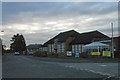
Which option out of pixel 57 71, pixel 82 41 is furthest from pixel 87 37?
pixel 57 71

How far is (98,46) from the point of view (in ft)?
111

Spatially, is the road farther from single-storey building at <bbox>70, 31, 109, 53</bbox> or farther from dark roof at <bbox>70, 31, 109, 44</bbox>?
dark roof at <bbox>70, 31, 109, 44</bbox>

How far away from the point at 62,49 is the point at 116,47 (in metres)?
20.8

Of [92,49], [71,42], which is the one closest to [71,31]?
[71,42]

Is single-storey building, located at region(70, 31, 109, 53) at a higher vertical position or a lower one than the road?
higher

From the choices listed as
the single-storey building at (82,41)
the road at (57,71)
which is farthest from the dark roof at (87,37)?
the road at (57,71)

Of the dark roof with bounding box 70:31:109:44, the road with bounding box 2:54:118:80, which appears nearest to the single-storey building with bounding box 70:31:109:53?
the dark roof with bounding box 70:31:109:44

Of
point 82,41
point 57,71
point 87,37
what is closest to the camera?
point 57,71

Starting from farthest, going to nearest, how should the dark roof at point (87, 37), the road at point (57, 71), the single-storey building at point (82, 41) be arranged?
1. the dark roof at point (87, 37)
2. the single-storey building at point (82, 41)
3. the road at point (57, 71)

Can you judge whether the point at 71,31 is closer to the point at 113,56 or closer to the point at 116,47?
the point at 116,47

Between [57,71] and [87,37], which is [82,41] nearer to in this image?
[87,37]

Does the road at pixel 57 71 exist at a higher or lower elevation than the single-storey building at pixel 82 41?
lower

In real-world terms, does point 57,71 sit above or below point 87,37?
below

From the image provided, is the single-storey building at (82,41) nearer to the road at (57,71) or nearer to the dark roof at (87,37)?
the dark roof at (87,37)
